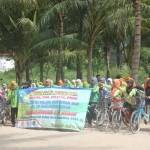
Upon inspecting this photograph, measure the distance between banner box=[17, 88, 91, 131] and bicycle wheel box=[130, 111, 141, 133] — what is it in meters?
1.86

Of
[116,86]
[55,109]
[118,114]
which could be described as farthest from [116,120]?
[55,109]

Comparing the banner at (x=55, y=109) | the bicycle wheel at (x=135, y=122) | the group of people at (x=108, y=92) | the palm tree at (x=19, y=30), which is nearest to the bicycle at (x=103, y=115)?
the group of people at (x=108, y=92)

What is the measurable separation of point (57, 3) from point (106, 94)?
41.8 feet

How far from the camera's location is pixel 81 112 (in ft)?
63.6

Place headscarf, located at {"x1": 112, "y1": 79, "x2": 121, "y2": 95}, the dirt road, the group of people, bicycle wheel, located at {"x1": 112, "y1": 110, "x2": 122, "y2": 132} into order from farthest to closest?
1. headscarf, located at {"x1": 112, "y1": 79, "x2": 121, "y2": 95}
2. bicycle wheel, located at {"x1": 112, "y1": 110, "x2": 122, "y2": 132}
3. the group of people
4. the dirt road

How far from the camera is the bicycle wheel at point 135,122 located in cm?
1800

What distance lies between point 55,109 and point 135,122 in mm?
2939

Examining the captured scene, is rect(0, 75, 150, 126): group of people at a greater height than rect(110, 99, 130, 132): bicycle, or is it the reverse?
rect(0, 75, 150, 126): group of people

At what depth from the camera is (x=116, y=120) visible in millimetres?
18766

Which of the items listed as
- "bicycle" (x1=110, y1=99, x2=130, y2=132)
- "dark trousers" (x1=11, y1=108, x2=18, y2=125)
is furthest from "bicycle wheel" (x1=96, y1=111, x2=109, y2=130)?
"dark trousers" (x1=11, y1=108, x2=18, y2=125)

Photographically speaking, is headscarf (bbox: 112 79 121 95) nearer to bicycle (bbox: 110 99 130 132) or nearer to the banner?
bicycle (bbox: 110 99 130 132)

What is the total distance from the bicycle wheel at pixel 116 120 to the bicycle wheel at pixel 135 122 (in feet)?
2.04

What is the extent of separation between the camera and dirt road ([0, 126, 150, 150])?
1485cm

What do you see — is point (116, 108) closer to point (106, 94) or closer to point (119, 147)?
point (106, 94)
